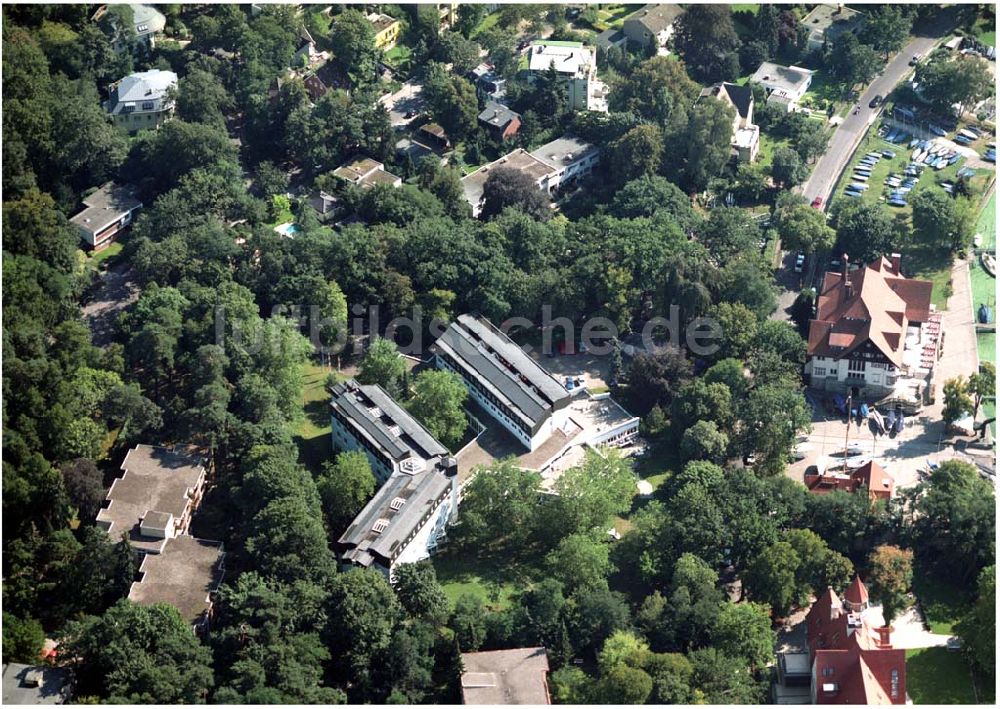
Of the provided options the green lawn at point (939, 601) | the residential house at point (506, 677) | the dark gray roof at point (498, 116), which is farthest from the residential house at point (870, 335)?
the residential house at point (506, 677)

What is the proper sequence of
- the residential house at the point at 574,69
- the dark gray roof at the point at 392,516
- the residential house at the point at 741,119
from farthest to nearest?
1. the residential house at the point at 574,69
2. the residential house at the point at 741,119
3. the dark gray roof at the point at 392,516

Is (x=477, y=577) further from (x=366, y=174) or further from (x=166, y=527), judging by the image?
(x=366, y=174)

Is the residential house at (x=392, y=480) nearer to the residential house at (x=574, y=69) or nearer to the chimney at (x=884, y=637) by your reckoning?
the chimney at (x=884, y=637)

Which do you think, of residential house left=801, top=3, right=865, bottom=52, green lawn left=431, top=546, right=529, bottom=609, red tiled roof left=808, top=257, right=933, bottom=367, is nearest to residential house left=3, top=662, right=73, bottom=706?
green lawn left=431, top=546, right=529, bottom=609

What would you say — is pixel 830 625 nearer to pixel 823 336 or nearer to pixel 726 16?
pixel 823 336

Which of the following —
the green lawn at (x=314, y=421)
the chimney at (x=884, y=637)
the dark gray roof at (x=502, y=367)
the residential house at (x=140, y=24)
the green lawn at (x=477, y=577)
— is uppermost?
the residential house at (x=140, y=24)

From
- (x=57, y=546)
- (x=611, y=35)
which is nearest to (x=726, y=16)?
(x=611, y=35)

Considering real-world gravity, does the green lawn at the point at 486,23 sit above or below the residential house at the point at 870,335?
above
